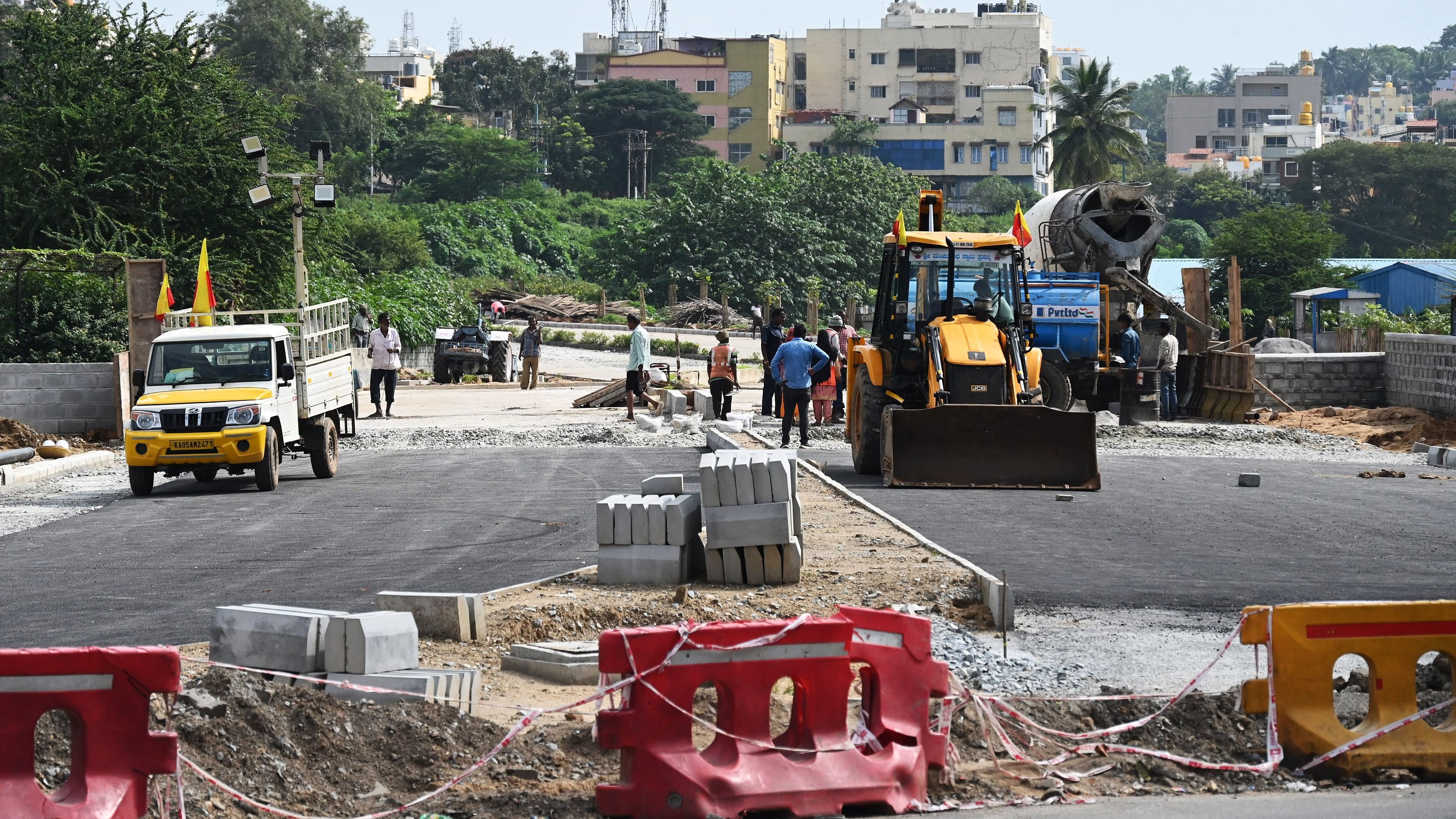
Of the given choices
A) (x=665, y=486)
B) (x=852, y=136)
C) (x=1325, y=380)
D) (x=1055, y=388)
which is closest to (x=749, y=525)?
(x=665, y=486)

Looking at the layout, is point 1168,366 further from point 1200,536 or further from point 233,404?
point 233,404

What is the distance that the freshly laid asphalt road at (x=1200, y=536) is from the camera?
11.2 m

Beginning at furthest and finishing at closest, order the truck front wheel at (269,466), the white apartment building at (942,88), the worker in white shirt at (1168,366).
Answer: the white apartment building at (942,88), the worker in white shirt at (1168,366), the truck front wheel at (269,466)

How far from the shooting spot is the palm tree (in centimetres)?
8225

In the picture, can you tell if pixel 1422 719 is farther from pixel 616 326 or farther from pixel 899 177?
pixel 899 177

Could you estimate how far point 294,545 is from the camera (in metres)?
13.6

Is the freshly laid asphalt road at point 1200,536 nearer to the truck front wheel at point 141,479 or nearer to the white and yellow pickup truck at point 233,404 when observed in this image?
the white and yellow pickup truck at point 233,404

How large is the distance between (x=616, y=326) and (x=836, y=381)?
124 feet

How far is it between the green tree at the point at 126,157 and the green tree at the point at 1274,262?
41.9 m

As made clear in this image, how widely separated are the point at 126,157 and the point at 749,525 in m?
23.0

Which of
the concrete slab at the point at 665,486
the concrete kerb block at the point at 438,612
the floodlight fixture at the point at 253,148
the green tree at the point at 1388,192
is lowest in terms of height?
the concrete kerb block at the point at 438,612

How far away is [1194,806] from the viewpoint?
6.62m

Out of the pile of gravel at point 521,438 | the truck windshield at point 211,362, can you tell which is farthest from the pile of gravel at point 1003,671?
the pile of gravel at point 521,438

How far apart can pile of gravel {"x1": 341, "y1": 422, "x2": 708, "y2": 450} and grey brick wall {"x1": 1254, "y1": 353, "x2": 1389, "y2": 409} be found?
41.3ft
